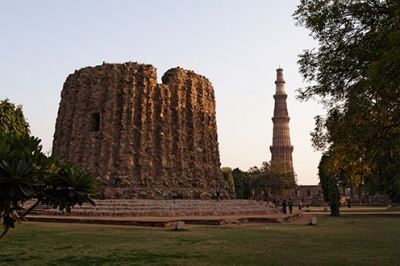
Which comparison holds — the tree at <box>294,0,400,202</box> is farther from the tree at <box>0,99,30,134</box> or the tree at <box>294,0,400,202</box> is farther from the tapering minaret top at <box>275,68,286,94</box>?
the tapering minaret top at <box>275,68,286,94</box>

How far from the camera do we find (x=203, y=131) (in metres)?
30.9

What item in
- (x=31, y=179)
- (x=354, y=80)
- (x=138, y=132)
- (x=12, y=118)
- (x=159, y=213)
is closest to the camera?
(x=31, y=179)

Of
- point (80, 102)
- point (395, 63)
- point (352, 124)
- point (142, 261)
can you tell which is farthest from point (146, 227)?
point (80, 102)

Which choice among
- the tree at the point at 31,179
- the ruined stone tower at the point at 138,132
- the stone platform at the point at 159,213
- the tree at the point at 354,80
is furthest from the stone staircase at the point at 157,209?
the tree at the point at 31,179

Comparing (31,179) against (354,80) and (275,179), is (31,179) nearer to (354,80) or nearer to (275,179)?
(354,80)

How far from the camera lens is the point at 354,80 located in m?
9.57

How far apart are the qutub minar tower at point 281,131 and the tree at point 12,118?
79.4 meters

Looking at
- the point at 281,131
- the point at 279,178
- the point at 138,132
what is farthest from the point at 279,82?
the point at 138,132

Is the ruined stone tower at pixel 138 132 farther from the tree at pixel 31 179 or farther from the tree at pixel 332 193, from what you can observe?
the tree at pixel 31 179

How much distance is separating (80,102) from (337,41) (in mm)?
22518

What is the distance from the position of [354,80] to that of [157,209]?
46.1 feet

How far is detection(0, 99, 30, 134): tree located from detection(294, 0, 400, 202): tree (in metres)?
18.4

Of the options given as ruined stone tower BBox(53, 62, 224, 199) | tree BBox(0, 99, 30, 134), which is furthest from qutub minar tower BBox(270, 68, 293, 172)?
tree BBox(0, 99, 30, 134)

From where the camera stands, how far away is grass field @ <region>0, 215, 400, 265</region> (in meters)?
8.49
